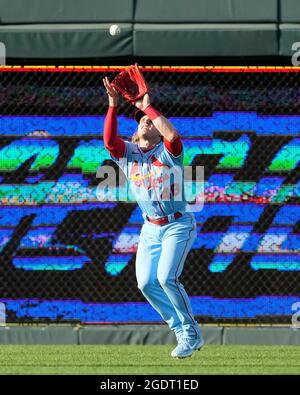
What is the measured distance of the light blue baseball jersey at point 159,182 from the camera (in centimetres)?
974

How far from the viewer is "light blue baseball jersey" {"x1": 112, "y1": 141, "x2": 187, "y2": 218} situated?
974 centimetres

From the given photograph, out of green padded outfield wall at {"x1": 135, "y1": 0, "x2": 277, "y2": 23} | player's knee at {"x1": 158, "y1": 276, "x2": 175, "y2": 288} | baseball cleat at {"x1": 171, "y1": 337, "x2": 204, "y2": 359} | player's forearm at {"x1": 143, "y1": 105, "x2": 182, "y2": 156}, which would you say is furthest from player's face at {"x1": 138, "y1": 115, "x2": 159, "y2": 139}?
green padded outfield wall at {"x1": 135, "y1": 0, "x2": 277, "y2": 23}

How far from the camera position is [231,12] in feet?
37.6

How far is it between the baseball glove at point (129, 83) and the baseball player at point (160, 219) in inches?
3.2

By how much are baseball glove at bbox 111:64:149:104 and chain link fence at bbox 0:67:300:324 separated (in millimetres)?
2213

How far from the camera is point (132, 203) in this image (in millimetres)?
A: 12430

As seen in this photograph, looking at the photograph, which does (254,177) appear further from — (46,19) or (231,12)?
(46,19)

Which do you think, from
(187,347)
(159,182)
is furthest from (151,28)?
(187,347)

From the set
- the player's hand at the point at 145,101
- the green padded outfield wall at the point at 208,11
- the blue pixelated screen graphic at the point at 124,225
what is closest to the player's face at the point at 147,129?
the player's hand at the point at 145,101

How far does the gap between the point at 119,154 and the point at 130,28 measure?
1.90 meters

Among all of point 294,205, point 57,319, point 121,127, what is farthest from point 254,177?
point 57,319

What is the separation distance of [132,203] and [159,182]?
2665 millimetres

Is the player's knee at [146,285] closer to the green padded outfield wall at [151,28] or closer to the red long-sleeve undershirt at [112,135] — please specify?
the red long-sleeve undershirt at [112,135]

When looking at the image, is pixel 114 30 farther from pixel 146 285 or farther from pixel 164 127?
pixel 146 285
